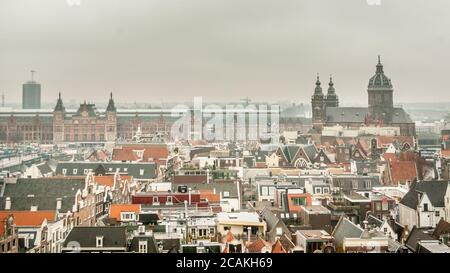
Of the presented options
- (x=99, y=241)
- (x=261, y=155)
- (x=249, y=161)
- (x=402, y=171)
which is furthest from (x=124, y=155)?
(x=99, y=241)

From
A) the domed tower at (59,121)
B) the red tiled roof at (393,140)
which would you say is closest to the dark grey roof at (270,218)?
the domed tower at (59,121)

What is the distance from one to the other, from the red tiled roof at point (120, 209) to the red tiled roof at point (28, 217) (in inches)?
18.9

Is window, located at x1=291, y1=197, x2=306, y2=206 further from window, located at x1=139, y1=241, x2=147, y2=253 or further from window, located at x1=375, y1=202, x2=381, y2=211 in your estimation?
window, located at x1=139, y1=241, x2=147, y2=253

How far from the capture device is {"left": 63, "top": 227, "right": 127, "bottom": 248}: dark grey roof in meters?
2.86

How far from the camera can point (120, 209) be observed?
13.7 feet

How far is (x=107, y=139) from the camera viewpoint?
6020mm

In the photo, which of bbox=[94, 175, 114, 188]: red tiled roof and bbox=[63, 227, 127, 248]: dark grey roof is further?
bbox=[94, 175, 114, 188]: red tiled roof

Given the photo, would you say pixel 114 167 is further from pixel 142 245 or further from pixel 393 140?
pixel 393 140

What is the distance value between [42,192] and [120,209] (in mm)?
658

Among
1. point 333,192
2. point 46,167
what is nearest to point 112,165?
point 46,167

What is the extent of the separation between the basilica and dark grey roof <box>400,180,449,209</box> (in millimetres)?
654

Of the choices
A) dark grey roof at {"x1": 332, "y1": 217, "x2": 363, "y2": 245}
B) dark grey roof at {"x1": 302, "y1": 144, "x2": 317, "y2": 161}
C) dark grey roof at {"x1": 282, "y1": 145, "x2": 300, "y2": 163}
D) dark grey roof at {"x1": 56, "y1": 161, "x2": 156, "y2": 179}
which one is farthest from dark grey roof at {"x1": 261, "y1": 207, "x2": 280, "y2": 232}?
dark grey roof at {"x1": 282, "y1": 145, "x2": 300, "y2": 163}

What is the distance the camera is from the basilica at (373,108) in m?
3.75

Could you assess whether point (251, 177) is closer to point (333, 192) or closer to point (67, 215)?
point (333, 192)
